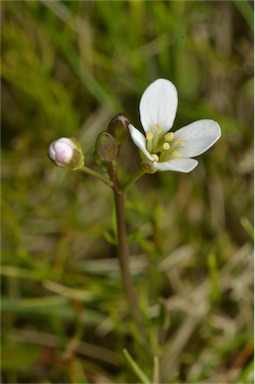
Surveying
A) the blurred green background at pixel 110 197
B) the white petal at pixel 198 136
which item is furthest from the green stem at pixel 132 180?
the blurred green background at pixel 110 197

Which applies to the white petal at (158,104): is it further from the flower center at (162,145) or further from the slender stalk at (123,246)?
the slender stalk at (123,246)

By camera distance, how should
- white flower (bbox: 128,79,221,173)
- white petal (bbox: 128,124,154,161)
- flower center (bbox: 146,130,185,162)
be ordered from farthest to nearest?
flower center (bbox: 146,130,185,162), white flower (bbox: 128,79,221,173), white petal (bbox: 128,124,154,161)

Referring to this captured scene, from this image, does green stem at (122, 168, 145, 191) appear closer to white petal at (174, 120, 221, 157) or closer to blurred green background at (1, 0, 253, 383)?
white petal at (174, 120, 221, 157)

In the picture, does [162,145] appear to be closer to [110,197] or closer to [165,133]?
[165,133]

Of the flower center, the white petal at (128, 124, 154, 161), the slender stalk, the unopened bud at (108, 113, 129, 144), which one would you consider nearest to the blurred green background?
the slender stalk

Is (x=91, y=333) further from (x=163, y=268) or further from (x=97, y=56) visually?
(x=97, y=56)
